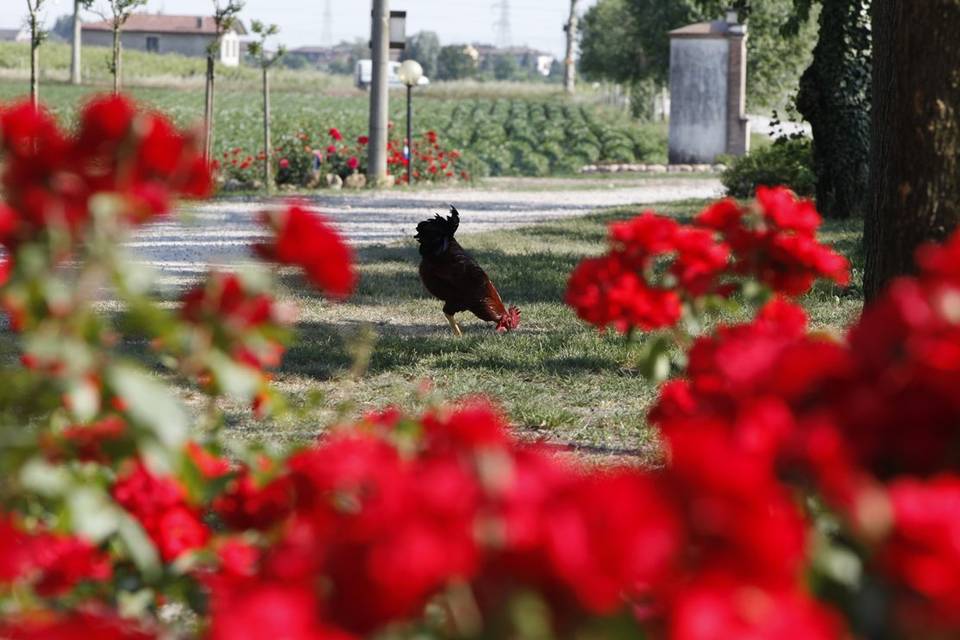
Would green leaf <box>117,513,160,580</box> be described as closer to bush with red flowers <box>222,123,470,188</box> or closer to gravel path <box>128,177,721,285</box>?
gravel path <box>128,177,721,285</box>

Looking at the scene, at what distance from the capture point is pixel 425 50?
152m

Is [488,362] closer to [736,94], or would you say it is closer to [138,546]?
[138,546]

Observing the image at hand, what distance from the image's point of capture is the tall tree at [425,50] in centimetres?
13662

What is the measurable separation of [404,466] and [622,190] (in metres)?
22.3

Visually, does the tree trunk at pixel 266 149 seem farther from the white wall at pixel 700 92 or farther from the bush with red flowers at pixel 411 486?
the bush with red flowers at pixel 411 486

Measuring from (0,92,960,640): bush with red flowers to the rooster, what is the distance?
4.98m

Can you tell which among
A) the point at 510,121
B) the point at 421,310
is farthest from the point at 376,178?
the point at 510,121

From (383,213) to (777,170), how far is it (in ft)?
17.1

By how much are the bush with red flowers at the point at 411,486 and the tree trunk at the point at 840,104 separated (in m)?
13.6

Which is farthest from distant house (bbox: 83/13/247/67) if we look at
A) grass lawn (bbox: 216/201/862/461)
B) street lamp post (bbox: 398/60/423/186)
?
grass lawn (bbox: 216/201/862/461)

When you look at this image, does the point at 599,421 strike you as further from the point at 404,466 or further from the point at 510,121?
the point at 510,121

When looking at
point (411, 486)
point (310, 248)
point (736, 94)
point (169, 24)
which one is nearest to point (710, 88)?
point (736, 94)

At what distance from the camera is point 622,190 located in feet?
77.6

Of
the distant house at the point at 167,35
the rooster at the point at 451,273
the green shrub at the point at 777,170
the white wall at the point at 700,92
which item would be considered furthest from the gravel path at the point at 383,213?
the distant house at the point at 167,35
